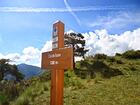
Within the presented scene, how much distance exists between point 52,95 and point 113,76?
10.2 meters

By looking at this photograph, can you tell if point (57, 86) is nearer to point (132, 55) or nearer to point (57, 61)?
point (57, 61)

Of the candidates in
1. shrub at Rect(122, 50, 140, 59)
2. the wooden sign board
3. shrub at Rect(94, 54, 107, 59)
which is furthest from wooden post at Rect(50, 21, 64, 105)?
shrub at Rect(122, 50, 140, 59)

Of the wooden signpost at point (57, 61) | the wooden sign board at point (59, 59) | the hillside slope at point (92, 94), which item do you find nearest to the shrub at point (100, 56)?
the hillside slope at point (92, 94)

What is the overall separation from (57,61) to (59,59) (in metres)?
0.08

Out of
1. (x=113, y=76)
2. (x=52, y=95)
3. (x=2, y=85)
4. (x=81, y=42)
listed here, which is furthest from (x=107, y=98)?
(x=81, y=42)

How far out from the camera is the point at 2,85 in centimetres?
1579

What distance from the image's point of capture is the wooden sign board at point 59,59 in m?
5.48

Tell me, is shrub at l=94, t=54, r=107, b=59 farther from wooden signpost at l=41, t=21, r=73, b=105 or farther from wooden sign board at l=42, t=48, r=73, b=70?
wooden signpost at l=41, t=21, r=73, b=105

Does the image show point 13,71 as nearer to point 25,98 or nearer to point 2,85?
point 2,85

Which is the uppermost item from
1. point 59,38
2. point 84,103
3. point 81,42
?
point 81,42

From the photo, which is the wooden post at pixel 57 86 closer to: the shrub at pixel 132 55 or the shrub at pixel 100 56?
the shrub at pixel 100 56

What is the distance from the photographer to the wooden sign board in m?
5.48

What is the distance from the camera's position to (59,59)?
577cm

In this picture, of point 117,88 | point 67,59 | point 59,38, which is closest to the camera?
point 67,59
